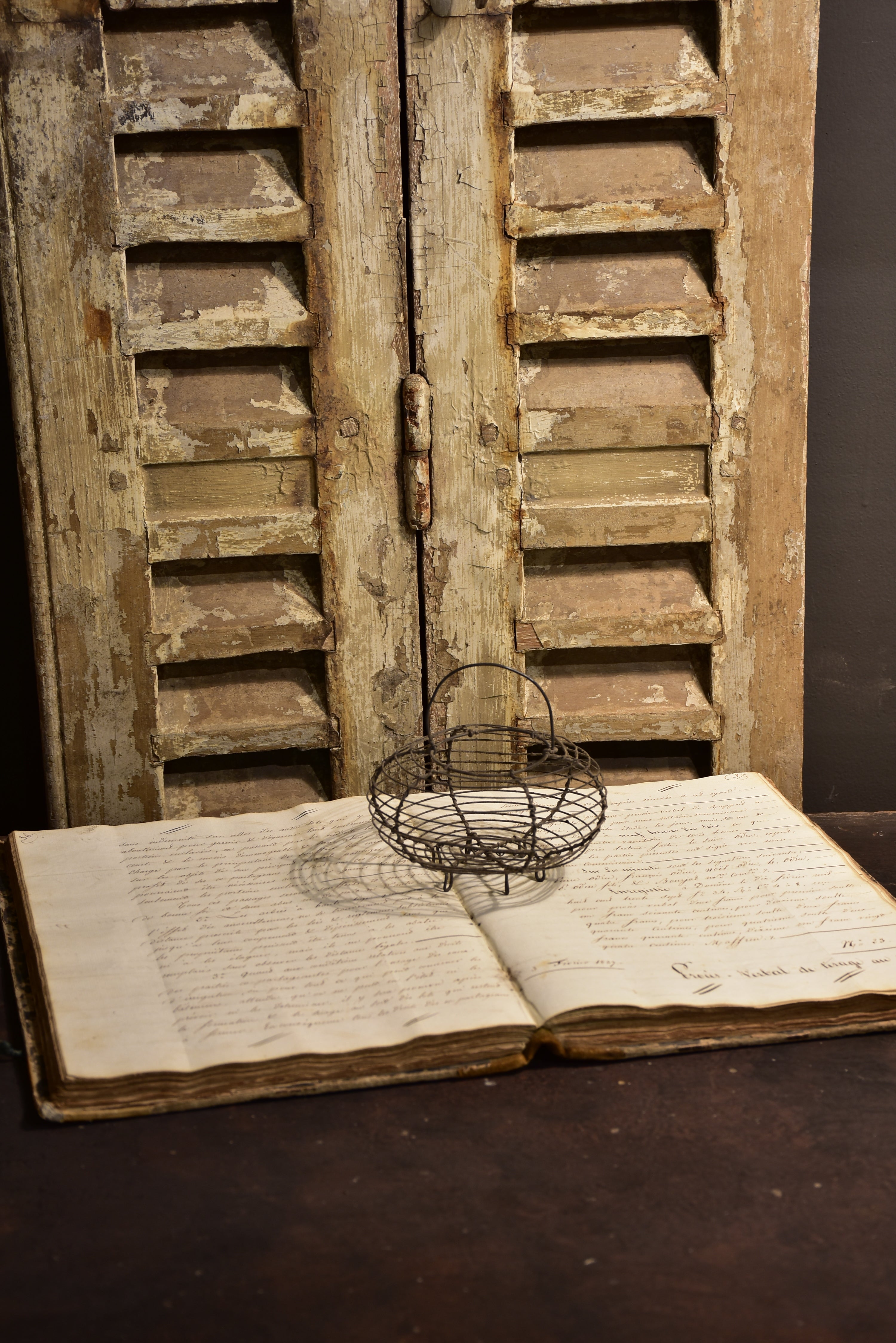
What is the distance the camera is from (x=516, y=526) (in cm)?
163

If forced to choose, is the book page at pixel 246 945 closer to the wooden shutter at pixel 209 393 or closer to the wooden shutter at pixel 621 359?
the wooden shutter at pixel 209 393

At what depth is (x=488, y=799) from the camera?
1.52 metres

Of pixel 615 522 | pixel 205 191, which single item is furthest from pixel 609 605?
pixel 205 191

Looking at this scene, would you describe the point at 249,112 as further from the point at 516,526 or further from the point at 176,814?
the point at 176,814

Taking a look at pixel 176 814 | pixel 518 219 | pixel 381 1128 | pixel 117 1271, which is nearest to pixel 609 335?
pixel 518 219

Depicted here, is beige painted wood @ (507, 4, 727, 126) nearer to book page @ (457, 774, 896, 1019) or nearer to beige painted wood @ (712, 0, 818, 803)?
beige painted wood @ (712, 0, 818, 803)

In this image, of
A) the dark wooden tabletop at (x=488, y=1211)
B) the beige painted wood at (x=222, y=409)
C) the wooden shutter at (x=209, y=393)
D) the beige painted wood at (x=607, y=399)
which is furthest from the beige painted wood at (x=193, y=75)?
the dark wooden tabletop at (x=488, y=1211)

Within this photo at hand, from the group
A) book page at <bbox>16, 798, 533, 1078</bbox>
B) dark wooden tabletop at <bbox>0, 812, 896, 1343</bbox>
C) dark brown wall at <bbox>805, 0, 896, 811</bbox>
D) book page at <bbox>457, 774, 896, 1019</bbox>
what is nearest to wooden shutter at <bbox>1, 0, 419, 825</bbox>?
book page at <bbox>16, 798, 533, 1078</bbox>

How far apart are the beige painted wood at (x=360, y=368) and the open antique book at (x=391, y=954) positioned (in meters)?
0.20

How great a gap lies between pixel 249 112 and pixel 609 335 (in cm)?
53

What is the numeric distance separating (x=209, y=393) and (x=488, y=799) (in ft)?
A: 2.10

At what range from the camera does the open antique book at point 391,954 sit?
1.09m

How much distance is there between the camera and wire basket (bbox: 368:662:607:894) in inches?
54.1

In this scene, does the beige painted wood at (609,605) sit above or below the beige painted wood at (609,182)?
below
